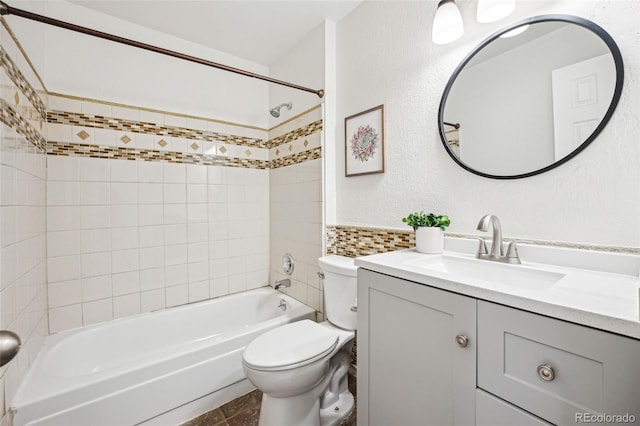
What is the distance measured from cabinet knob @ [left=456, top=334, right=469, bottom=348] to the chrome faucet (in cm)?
41

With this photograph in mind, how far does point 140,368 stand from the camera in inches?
51.6

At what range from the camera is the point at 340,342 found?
4.74 feet

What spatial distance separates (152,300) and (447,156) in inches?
86.5

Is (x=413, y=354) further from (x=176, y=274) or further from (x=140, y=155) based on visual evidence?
(x=140, y=155)

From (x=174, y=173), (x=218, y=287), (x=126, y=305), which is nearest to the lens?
(x=126, y=305)

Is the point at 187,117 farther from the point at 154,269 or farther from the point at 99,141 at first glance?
the point at 154,269

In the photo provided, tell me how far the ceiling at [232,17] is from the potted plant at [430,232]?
1477 mm

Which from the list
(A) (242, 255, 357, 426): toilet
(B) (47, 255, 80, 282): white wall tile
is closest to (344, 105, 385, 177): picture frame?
(A) (242, 255, 357, 426): toilet

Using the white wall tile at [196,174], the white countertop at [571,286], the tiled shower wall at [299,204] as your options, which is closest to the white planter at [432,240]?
the white countertop at [571,286]

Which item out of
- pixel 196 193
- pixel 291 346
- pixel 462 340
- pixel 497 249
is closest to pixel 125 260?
pixel 196 193

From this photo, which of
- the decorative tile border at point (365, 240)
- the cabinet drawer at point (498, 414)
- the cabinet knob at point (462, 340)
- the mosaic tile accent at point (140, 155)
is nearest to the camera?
the cabinet drawer at point (498, 414)

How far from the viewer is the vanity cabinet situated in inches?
21.5

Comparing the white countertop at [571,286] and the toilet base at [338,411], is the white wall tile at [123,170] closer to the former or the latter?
the white countertop at [571,286]

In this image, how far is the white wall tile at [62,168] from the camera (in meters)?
1.69
